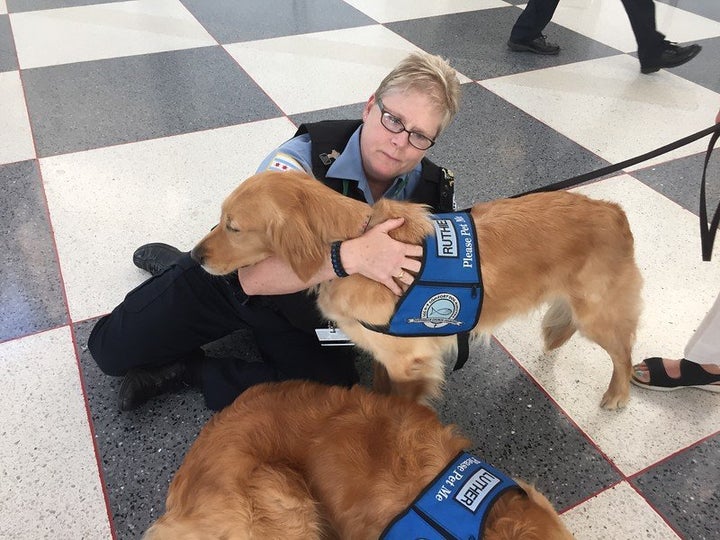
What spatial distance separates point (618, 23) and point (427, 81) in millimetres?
3784

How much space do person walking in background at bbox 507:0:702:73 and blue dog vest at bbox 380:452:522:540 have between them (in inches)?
138

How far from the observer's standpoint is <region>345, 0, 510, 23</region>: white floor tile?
4.35m

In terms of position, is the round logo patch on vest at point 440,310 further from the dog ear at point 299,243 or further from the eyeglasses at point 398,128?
the eyeglasses at point 398,128

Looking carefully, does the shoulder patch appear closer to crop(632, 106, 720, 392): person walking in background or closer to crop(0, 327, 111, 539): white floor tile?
crop(0, 327, 111, 539): white floor tile

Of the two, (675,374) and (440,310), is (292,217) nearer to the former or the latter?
(440,310)

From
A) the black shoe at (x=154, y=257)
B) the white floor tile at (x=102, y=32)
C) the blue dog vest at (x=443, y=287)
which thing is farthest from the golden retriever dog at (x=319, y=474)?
the white floor tile at (x=102, y=32)

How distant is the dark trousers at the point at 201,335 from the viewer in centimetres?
160

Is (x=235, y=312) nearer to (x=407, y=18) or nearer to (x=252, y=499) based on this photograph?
(x=252, y=499)

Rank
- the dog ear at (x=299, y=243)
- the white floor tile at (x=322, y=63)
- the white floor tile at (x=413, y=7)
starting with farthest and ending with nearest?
the white floor tile at (x=413, y=7)
the white floor tile at (x=322, y=63)
the dog ear at (x=299, y=243)

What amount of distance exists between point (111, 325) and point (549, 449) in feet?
4.52

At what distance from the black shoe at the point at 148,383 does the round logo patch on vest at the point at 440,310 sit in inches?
32.3

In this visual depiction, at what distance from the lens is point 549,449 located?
62.7 inches

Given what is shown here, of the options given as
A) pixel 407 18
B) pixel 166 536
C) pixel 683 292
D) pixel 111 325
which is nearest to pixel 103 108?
pixel 111 325

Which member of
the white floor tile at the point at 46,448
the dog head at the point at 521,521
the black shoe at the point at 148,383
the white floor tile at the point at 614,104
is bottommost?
the white floor tile at the point at 46,448
